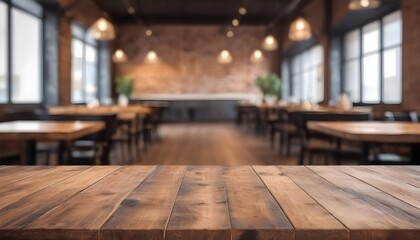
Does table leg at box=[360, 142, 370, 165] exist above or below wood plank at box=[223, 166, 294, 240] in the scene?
below

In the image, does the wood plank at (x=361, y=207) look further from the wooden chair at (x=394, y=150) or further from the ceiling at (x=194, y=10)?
the ceiling at (x=194, y=10)

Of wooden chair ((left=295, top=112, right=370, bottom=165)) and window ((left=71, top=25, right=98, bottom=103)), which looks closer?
wooden chair ((left=295, top=112, right=370, bottom=165))

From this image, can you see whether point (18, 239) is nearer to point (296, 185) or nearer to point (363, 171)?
point (296, 185)

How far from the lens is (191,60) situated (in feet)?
53.3

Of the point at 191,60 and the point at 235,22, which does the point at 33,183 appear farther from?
the point at 191,60

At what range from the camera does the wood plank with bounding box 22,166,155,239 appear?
83 cm

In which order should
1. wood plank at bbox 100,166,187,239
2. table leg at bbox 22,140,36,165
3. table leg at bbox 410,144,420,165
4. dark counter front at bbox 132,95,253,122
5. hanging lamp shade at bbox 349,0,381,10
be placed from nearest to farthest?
wood plank at bbox 100,166,187,239
table leg at bbox 410,144,420,165
table leg at bbox 22,140,36,165
hanging lamp shade at bbox 349,0,381,10
dark counter front at bbox 132,95,253,122

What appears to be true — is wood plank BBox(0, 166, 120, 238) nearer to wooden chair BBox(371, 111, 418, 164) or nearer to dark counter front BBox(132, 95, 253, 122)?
wooden chair BBox(371, 111, 418, 164)

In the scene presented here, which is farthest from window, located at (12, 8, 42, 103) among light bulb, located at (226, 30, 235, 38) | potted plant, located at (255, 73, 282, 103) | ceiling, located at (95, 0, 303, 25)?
light bulb, located at (226, 30, 235, 38)

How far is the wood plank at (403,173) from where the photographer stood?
4.33 feet

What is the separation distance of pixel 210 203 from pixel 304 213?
0.22 metres

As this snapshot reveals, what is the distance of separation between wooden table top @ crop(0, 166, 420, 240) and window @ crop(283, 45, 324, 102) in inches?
391

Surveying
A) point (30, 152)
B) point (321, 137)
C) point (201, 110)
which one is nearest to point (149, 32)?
point (201, 110)

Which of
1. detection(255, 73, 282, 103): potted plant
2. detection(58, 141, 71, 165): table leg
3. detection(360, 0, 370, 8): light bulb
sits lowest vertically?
detection(58, 141, 71, 165): table leg
